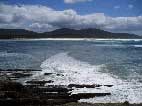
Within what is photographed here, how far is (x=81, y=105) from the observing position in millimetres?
21516

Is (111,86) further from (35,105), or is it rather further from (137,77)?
(35,105)

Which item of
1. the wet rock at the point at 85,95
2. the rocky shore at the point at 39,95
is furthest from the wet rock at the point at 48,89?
the wet rock at the point at 85,95

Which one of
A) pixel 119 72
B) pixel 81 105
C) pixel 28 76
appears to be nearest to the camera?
pixel 81 105

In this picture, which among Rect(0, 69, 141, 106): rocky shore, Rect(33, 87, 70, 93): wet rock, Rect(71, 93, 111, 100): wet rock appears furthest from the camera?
Rect(33, 87, 70, 93): wet rock

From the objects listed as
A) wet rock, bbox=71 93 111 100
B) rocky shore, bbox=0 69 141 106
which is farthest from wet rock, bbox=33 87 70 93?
wet rock, bbox=71 93 111 100

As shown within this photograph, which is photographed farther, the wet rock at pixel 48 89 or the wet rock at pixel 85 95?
the wet rock at pixel 48 89

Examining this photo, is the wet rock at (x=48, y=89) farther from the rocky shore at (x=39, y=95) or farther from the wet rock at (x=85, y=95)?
the wet rock at (x=85, y=95)

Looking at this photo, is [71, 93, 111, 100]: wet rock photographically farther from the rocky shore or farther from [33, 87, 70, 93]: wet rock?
[33, 87, 70, 93]: wet rock

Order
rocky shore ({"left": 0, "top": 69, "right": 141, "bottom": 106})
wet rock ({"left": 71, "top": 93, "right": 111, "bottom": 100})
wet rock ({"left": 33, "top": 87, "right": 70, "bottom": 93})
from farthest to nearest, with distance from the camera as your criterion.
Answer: wet rock ({"left": 33, "top": 87, "right": 70, "bottom": 93}) → wet rock ({"left": 71, "top": 93, "right": 111, "bottom": 100}) → rocky shore ({"left": 0, "top": 69, "right": 141, "bottom": 106})

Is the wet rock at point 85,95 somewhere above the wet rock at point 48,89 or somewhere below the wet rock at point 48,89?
below

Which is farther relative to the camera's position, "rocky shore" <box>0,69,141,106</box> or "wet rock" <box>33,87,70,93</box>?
"wet rock" <box>33,87,70,93</box>

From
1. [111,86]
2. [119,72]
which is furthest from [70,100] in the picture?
[119,72]

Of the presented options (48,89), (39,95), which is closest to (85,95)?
(48,89)

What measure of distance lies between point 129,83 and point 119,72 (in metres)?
9.53
